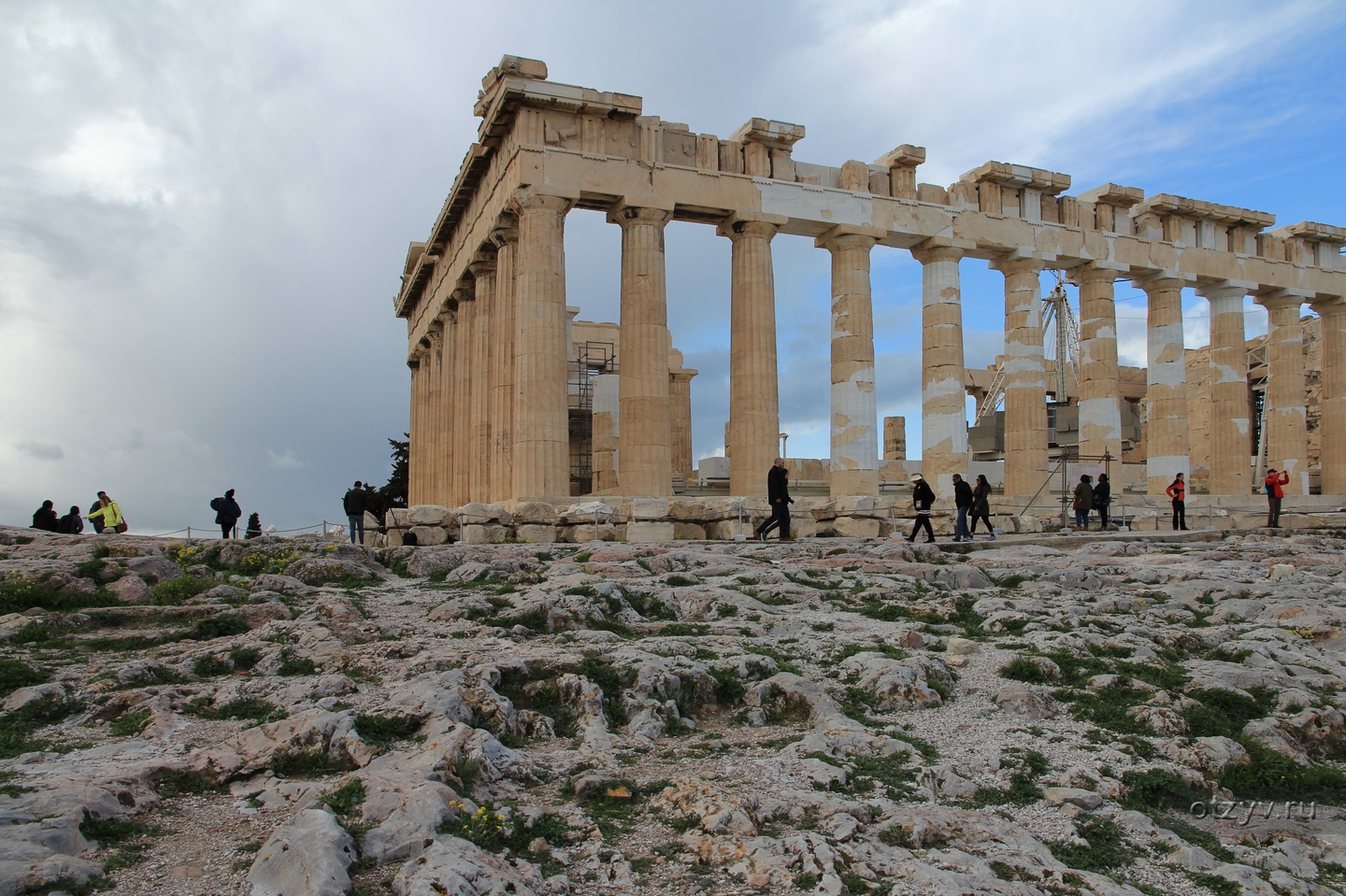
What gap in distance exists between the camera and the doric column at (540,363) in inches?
920

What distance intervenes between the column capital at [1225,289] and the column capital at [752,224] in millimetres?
15802

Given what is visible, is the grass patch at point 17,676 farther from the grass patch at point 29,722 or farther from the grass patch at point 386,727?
the grass patch at point 386,727

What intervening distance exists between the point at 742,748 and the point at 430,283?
3191 cm

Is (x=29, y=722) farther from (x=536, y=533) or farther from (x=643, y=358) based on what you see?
(x=643, y=358)

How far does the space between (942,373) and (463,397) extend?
47.0 ft

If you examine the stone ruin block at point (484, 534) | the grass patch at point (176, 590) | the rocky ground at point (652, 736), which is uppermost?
the stone ruin block at point (484, 534)

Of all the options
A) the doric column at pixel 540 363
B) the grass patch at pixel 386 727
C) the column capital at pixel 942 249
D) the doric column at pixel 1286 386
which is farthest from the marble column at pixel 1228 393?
the grass patch at pixel 386 727

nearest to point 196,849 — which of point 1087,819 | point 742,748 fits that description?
point 742,748

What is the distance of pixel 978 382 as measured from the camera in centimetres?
4969

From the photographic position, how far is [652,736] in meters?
7.75

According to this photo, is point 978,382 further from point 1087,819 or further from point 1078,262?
point 1087,819

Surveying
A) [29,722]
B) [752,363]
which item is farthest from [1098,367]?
[29,722]

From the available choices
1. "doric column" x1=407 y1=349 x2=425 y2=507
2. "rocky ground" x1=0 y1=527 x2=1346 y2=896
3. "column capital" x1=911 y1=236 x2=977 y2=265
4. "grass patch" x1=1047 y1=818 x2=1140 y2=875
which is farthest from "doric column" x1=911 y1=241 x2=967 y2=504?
"grass patch" x1=1047 y1=818 x2=1140 y2=875

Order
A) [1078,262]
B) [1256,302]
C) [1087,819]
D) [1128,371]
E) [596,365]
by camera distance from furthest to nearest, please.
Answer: [1128,371]
[596,365]
[1256,302]
[1078,262]
[1087,819]
